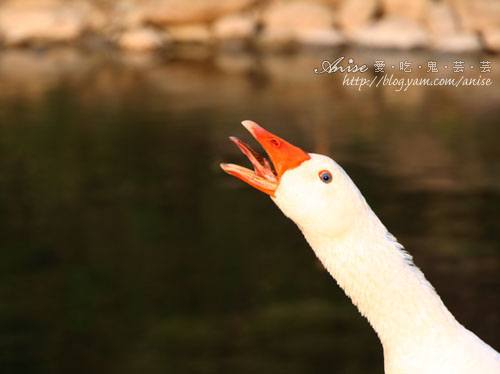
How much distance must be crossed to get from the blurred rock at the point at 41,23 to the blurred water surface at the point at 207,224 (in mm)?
7190

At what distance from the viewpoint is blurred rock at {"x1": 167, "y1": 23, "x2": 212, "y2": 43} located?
27.2 meters

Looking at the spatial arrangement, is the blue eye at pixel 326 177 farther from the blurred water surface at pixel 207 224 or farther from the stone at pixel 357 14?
the stone at pixel 357 14

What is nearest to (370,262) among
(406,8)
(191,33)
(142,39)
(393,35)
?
(393,35)

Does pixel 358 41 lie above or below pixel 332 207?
above

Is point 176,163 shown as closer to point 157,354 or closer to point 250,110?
point 250,110

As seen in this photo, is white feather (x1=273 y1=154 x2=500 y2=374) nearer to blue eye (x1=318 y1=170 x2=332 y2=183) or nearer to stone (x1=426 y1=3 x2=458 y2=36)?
blue eye (x1=318 y1=170 x2=332 y2=183)

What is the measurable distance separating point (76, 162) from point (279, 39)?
43.3 ft

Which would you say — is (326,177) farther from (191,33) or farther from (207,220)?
(191,33)

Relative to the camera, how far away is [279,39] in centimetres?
2609

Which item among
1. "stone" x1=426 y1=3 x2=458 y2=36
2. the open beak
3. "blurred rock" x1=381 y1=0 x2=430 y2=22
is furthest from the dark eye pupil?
"blurred rock" x1=381 y1=0 x2=430 y2=22

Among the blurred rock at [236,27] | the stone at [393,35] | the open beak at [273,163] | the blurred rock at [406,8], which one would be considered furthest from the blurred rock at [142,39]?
the open beak at [273,163]

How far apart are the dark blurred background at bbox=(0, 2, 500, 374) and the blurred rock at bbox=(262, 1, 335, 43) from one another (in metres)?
5.11

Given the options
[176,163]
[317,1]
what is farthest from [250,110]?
[317,1]

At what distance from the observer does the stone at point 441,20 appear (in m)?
23.7
